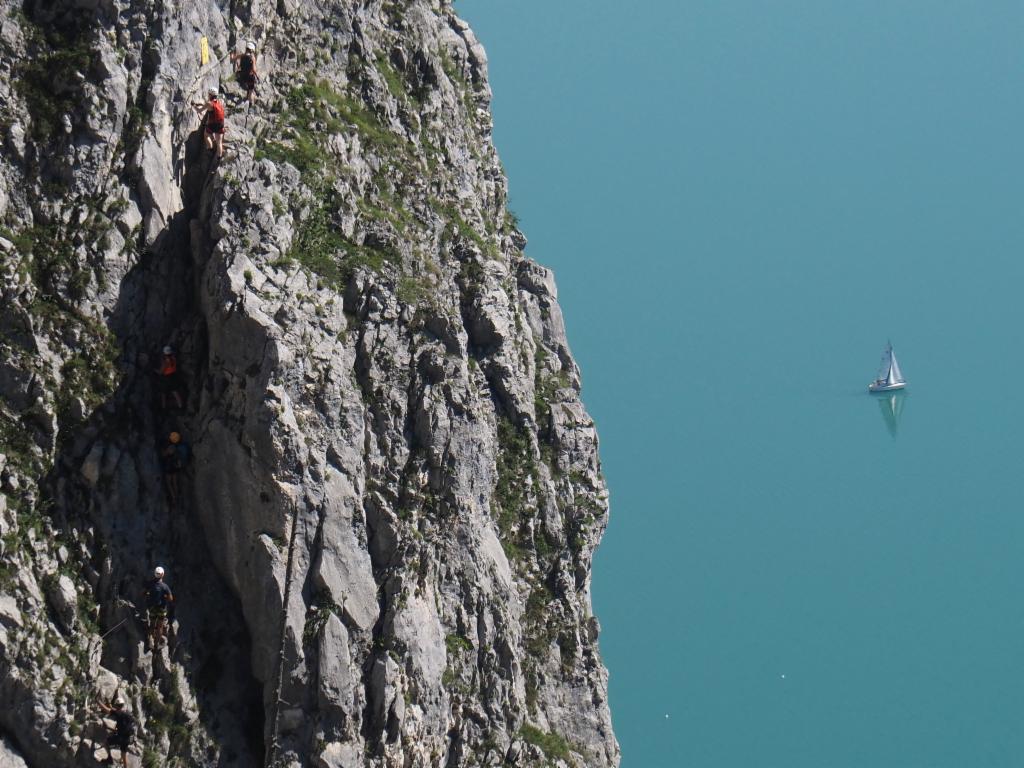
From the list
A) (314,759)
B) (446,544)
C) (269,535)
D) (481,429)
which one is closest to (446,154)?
(481,429)

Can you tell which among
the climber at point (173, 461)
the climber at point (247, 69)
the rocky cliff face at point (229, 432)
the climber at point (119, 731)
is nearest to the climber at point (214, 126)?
the rocky cliff face at point (229, 432)

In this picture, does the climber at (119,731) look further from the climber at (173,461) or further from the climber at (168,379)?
the climber at (168,379)

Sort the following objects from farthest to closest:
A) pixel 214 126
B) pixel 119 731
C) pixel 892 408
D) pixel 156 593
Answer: pixel 892 408 < pixel 214 126 < pixel 156 593 < pixel 119 731

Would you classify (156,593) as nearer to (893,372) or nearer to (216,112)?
(216,112)

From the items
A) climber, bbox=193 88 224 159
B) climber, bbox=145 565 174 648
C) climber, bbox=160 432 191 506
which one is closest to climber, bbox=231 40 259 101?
climber, bbox=193 88 224 159

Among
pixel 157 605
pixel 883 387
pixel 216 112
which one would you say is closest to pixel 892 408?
pixel 883 387

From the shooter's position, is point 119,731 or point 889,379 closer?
point 119,731

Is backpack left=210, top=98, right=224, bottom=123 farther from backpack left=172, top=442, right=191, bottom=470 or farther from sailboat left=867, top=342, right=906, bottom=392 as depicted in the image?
sailboat left=867, top=342, right=906, bottom=392
